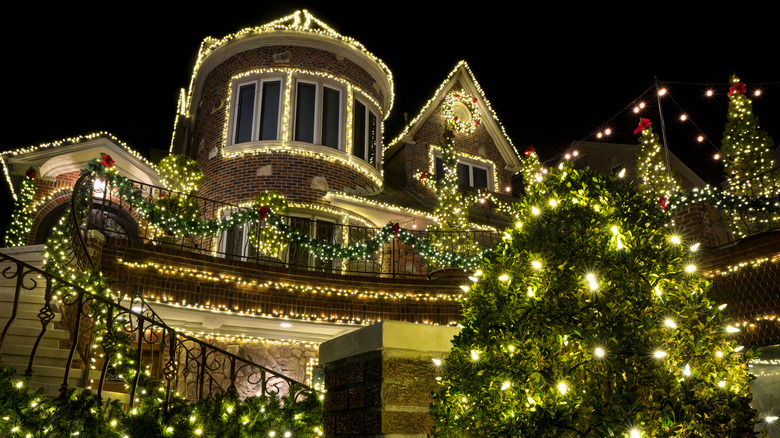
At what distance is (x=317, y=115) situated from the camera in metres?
14.7

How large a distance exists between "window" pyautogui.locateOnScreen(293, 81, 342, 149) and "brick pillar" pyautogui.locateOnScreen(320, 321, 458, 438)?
11962 mm

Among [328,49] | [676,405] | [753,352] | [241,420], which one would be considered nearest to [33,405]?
[241,420]

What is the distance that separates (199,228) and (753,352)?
9.25m

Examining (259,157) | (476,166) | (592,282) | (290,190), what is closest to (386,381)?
(592,282)

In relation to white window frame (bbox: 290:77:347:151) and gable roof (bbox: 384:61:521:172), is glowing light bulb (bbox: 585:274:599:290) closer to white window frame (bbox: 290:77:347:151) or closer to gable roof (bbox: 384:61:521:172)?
white window frame (bbox: 290:77:347:151)

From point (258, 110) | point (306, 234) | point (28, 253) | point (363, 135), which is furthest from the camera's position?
point (363, 135)

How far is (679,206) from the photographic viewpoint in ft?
31.5

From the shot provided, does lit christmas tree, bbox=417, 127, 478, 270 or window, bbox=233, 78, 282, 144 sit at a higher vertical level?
window, bbox=233, 78, 282, 144

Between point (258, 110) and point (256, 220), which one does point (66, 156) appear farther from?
point (256, 220)

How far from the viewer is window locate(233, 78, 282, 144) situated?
14508 mm

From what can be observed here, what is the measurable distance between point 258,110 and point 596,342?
518 inches

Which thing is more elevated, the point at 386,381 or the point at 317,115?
the point at 317,115

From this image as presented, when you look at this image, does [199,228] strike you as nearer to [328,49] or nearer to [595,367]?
[328,49]

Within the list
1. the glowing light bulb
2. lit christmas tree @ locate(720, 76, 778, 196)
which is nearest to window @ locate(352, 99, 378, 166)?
lit christmas tree @ locate(720, 76, 778, 196)
